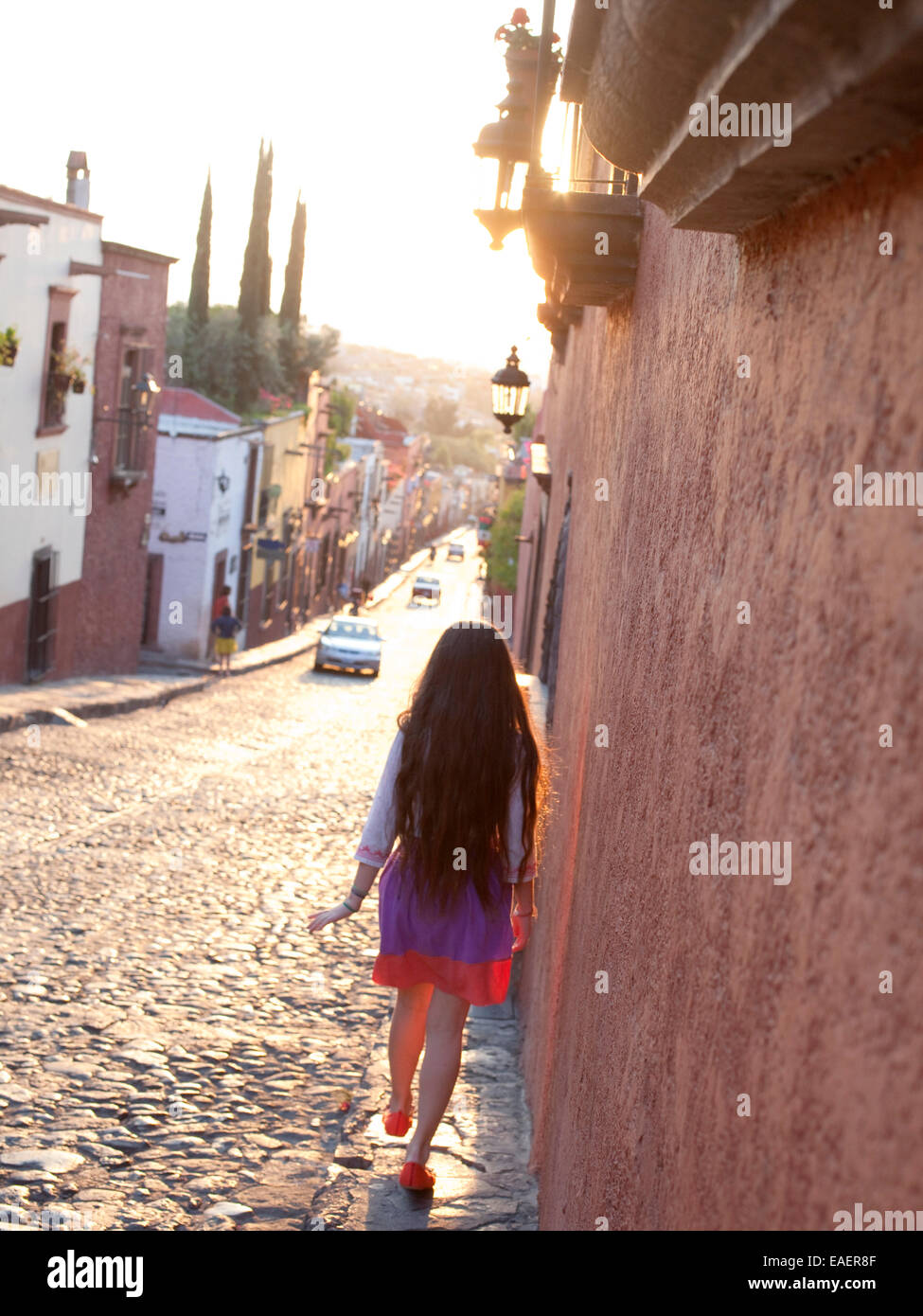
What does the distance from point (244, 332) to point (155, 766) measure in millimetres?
29679

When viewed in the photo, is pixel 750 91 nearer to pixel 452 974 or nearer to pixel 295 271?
pixel 452 974

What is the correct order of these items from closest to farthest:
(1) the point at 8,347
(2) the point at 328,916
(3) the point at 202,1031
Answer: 1. (2) the point at 328,916
2. (3) the point at 202,1031
3. (1) the point at 8,347

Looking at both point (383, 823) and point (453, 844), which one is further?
point (383, 823)

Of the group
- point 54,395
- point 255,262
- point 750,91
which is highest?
point 255,262

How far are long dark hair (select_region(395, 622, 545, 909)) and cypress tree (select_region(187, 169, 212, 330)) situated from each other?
38071 millimetres

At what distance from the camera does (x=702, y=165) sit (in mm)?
1941

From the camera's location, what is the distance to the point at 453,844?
403 centimetres

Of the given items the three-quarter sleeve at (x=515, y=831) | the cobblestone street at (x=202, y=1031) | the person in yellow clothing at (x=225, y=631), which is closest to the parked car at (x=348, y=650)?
the person in yellow clothing at (x=225, y=631)

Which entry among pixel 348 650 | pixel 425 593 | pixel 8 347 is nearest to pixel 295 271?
pixel 348 650

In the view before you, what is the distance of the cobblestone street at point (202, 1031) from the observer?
4395mm

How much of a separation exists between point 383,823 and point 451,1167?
3.85 feet

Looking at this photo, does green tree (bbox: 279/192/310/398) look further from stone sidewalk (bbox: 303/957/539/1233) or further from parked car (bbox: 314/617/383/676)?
stone sidewalk (bbox: 303/957/539/1233)

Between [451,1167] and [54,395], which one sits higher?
[54,395]
